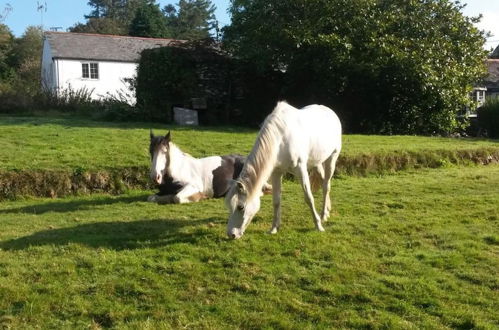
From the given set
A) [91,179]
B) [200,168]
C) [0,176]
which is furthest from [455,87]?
[0,176]

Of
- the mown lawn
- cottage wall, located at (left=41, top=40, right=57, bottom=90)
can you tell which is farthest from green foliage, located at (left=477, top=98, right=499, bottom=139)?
cottage wall, located at (left=41, top=40, right=57, bottom=90)

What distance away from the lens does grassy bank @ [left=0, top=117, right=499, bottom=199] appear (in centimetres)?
1016

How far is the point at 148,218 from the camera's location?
7.95 metres

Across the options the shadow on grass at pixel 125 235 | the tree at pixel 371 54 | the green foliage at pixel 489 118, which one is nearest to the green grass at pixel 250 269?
→ the shadow on grass at pixel 125 235

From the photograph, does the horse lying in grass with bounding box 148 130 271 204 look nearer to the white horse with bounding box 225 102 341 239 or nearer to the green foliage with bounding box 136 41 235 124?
the white horse with bounding box 225 102 341 239

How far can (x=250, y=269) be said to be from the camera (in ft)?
18.5

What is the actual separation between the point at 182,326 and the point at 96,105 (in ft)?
62.7

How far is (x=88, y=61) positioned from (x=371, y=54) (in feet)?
89.6

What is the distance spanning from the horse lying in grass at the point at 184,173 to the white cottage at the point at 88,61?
2965 cm

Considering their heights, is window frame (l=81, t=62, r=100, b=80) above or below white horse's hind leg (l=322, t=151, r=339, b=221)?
above

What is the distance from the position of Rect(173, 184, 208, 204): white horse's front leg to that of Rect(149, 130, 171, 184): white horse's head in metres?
0.56

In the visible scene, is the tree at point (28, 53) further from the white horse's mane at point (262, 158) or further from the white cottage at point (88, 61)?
the white horse's mane at point (262, 158)

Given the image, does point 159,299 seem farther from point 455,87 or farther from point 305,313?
point 455,87

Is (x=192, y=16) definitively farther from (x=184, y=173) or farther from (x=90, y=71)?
(x=184, y=173)
